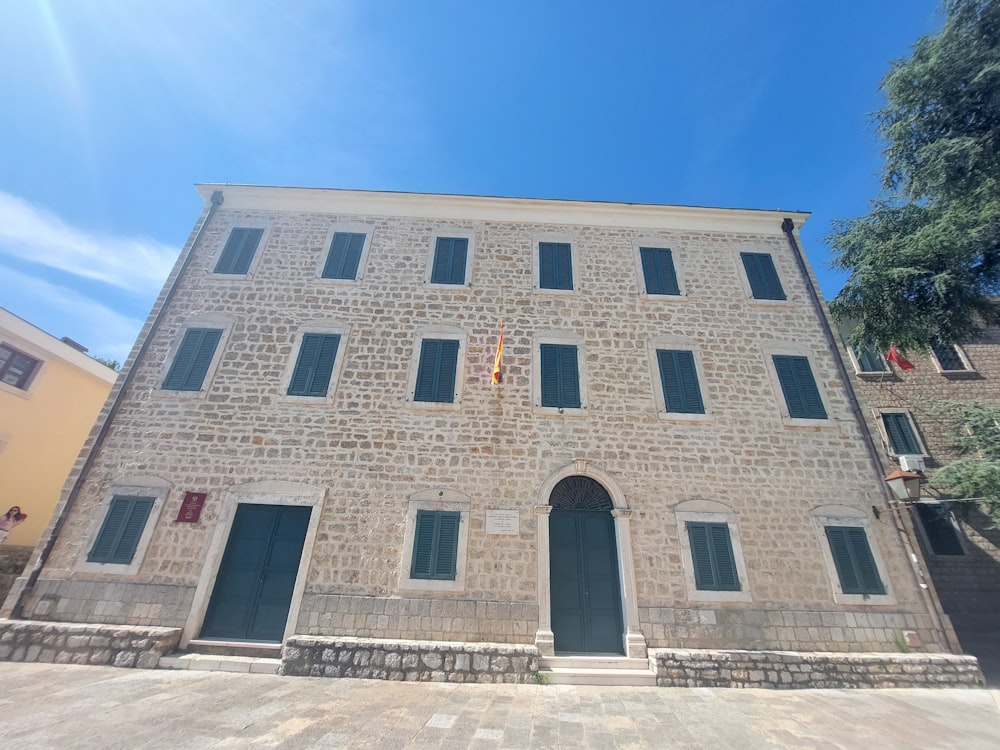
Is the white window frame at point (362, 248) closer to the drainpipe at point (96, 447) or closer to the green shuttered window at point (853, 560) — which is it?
the drainpipe at point (96, 447)

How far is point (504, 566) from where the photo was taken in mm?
7504

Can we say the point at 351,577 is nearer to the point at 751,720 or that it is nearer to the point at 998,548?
the point at 751,720

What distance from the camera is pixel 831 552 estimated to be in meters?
7.75

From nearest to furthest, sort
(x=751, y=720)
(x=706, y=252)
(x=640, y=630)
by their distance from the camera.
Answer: (x=751, y=720) < (x=640, y=630) < (x=706, y=252)

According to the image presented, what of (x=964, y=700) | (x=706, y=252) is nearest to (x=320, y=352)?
(x=706, y=252)

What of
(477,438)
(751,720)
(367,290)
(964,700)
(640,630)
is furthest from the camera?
(367,290)

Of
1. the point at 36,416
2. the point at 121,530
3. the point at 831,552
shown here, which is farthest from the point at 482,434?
the point at 36,416

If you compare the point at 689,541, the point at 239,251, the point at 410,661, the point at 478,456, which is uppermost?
the point at 239,251

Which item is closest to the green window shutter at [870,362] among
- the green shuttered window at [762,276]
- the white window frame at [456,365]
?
the green shuttered window at [762,276]

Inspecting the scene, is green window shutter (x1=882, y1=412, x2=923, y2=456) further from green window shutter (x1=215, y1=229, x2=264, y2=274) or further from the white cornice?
green window shutter (x1=215, y1=229, x2=264, y2=274)

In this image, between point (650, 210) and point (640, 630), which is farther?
point (650, 210)

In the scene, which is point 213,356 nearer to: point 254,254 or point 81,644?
point 254,254

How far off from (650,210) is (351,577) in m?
11.3

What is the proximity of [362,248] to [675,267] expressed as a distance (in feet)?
26.7
